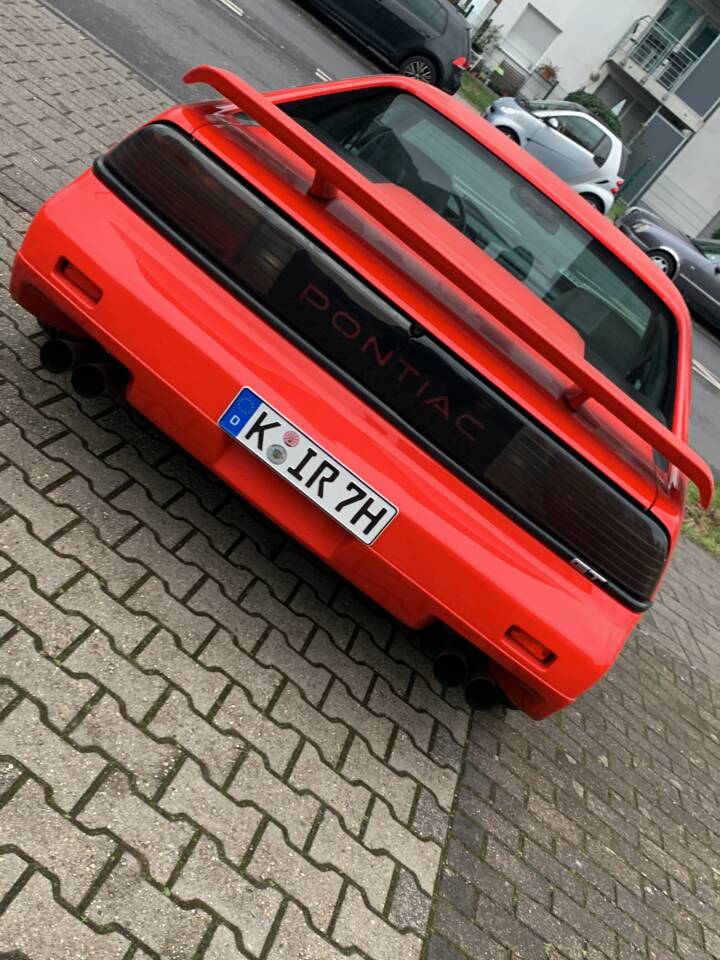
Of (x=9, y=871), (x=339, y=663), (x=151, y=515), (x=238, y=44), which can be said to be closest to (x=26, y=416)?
(x=151, y=515)

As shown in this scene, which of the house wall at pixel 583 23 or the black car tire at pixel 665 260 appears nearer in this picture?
the black car tire at pixel 665 260

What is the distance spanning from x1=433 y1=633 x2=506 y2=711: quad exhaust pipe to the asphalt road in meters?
5.52

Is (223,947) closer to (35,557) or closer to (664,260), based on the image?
(35,557)

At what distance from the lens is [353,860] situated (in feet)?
6.41

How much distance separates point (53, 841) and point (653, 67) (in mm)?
31960

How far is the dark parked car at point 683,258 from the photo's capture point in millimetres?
13000

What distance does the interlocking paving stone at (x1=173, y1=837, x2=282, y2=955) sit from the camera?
166 centimetres

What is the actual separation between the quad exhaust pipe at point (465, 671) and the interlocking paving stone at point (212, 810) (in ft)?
2.23

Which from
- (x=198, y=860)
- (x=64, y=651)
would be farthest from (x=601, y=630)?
(x=64, y=651)

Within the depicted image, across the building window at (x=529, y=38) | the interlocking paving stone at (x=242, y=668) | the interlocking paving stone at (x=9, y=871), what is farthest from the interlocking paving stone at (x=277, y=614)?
the building window at (x=529, y=38)

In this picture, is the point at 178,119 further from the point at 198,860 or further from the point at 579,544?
the point at 198,860

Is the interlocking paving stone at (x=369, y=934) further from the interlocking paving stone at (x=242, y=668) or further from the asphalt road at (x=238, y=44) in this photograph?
the asphalt road at (x=238, y=44)

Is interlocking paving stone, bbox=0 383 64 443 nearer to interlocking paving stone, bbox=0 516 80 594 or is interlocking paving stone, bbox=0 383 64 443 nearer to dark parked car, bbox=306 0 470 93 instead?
interlocking paving stone, bbox=0 516 80 594

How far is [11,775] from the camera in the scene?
163 centimetres
